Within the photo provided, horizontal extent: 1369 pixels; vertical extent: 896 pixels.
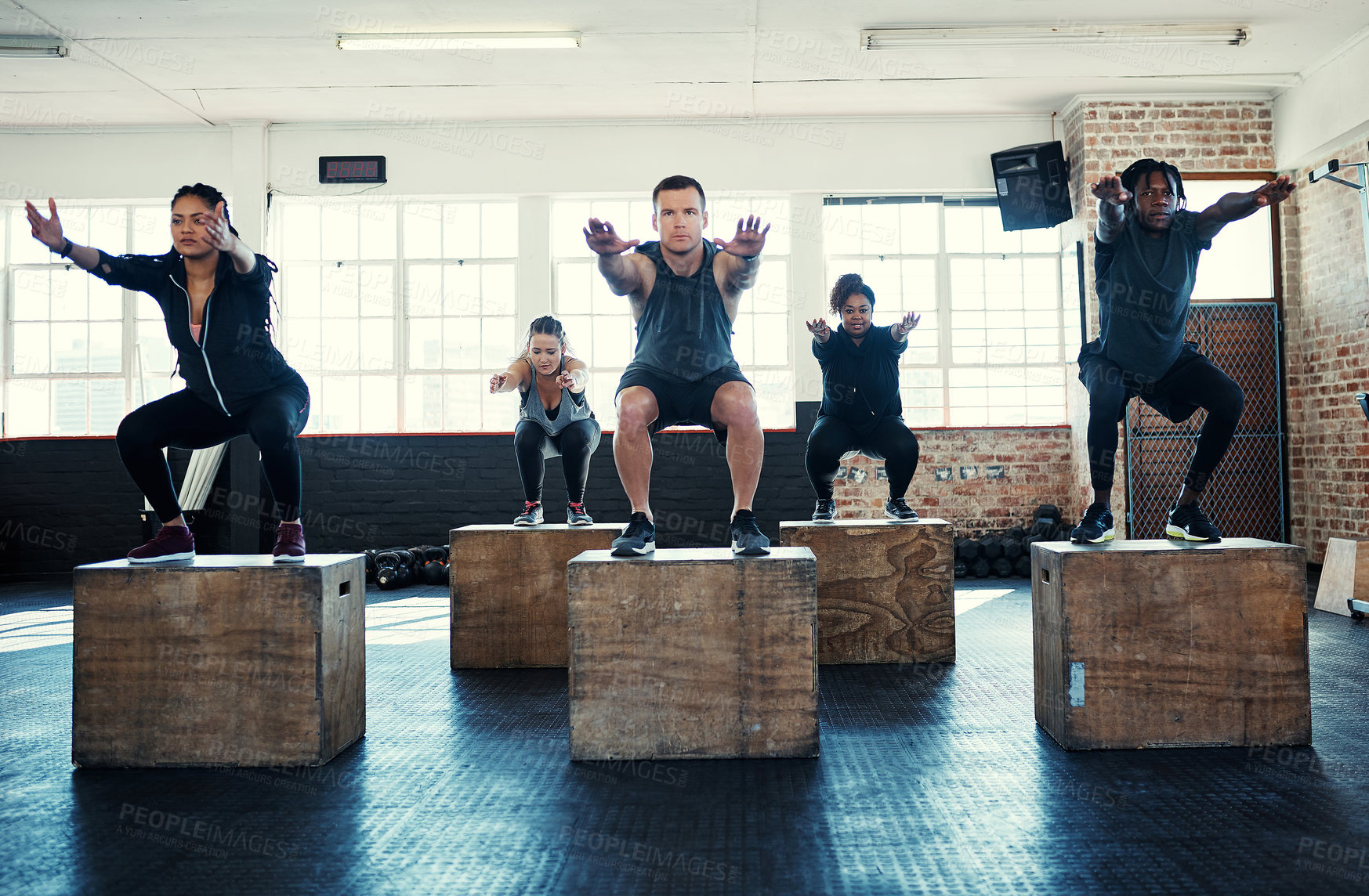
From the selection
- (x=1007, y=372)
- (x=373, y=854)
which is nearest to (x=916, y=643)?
(x=373, y=854)

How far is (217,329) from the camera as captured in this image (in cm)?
272

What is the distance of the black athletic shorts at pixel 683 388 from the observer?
282 centimetres

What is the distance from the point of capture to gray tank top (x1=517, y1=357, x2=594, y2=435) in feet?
14.3

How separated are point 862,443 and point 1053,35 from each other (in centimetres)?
367

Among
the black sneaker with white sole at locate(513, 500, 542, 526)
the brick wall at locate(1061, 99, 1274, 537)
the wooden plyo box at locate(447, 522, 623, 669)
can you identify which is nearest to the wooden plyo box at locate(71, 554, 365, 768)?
the wooden plyo box at locate(447, 522, 623, 669)

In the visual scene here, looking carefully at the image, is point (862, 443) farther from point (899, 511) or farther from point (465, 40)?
point (465, 40)

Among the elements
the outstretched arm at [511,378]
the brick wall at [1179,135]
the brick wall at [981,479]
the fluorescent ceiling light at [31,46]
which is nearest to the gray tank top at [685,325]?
the outstretched arm at [511,378]

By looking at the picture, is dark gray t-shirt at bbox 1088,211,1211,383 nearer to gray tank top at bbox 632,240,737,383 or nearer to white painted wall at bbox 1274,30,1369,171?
gray tank top at bbox 632,240,737,383

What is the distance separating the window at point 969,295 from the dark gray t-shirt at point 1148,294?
195 inches

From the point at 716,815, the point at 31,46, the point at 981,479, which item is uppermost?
the point at 31,46

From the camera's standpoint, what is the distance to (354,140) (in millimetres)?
7777

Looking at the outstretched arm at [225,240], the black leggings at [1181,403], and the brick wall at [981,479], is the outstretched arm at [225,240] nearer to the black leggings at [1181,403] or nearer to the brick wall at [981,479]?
the black leggings at [1181,403]

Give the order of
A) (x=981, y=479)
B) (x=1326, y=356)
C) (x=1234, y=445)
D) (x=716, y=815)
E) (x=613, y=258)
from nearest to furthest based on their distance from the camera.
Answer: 1. (x=716, y=815)
2. (x=613, y=258)
3. (x=1326, y=356)
4. (x=1234, y=445)
5. (x=981, y=479)

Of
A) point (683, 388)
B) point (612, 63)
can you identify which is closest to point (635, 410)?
point (683, 388)
